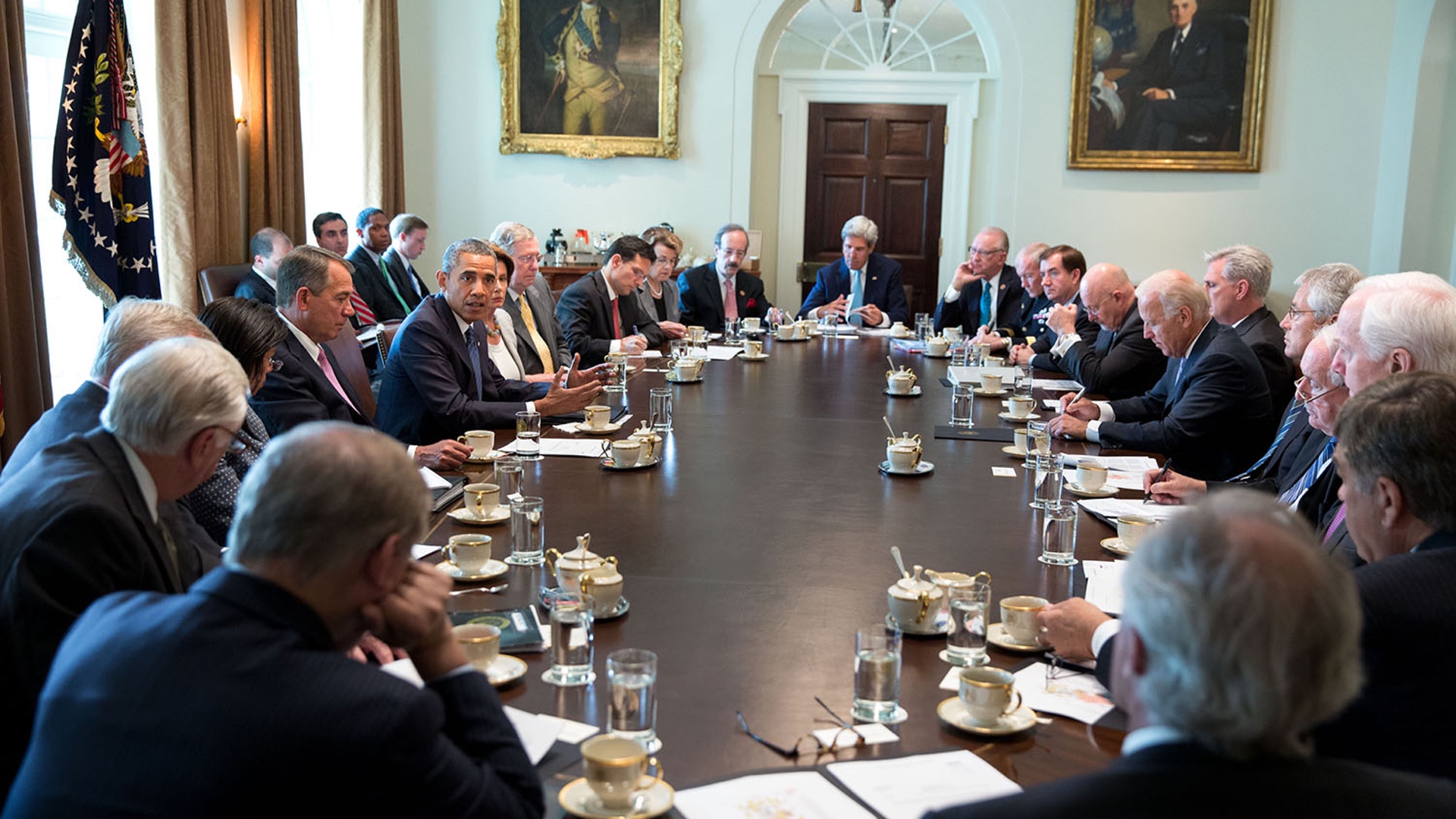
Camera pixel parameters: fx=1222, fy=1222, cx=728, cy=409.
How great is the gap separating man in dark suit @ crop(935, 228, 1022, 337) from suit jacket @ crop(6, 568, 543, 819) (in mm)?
7029

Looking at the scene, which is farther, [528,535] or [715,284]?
[715,284]

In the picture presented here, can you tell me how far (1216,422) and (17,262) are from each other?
4788mm

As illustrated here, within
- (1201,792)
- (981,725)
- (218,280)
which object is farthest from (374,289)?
(1201,792)

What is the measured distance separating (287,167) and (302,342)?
13.3ft

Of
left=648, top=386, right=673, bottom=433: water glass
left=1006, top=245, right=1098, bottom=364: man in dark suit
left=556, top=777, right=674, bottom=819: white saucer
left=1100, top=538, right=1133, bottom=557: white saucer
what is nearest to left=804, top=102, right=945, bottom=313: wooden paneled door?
left=1006, top=245, right=1098, bottom=364: man in dark suit

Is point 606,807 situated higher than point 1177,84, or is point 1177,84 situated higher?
point 1177,84

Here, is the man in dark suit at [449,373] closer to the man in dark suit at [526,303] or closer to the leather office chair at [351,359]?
the leather office chair at [351,359]

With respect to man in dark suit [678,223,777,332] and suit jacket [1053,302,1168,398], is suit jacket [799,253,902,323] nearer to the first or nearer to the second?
man in dark suit [678,223,777,332]

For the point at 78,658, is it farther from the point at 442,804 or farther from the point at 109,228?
the point at 109,228

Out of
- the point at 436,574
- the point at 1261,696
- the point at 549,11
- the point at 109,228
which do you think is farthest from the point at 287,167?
the point at 1261,696

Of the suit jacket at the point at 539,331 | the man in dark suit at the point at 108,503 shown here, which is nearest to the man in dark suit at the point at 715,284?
the suit jacket at the point at 539,331

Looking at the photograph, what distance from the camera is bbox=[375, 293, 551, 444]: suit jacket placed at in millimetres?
4586

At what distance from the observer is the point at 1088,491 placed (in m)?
3.47

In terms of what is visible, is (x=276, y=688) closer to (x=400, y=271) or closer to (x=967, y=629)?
(x=967, y=629)
